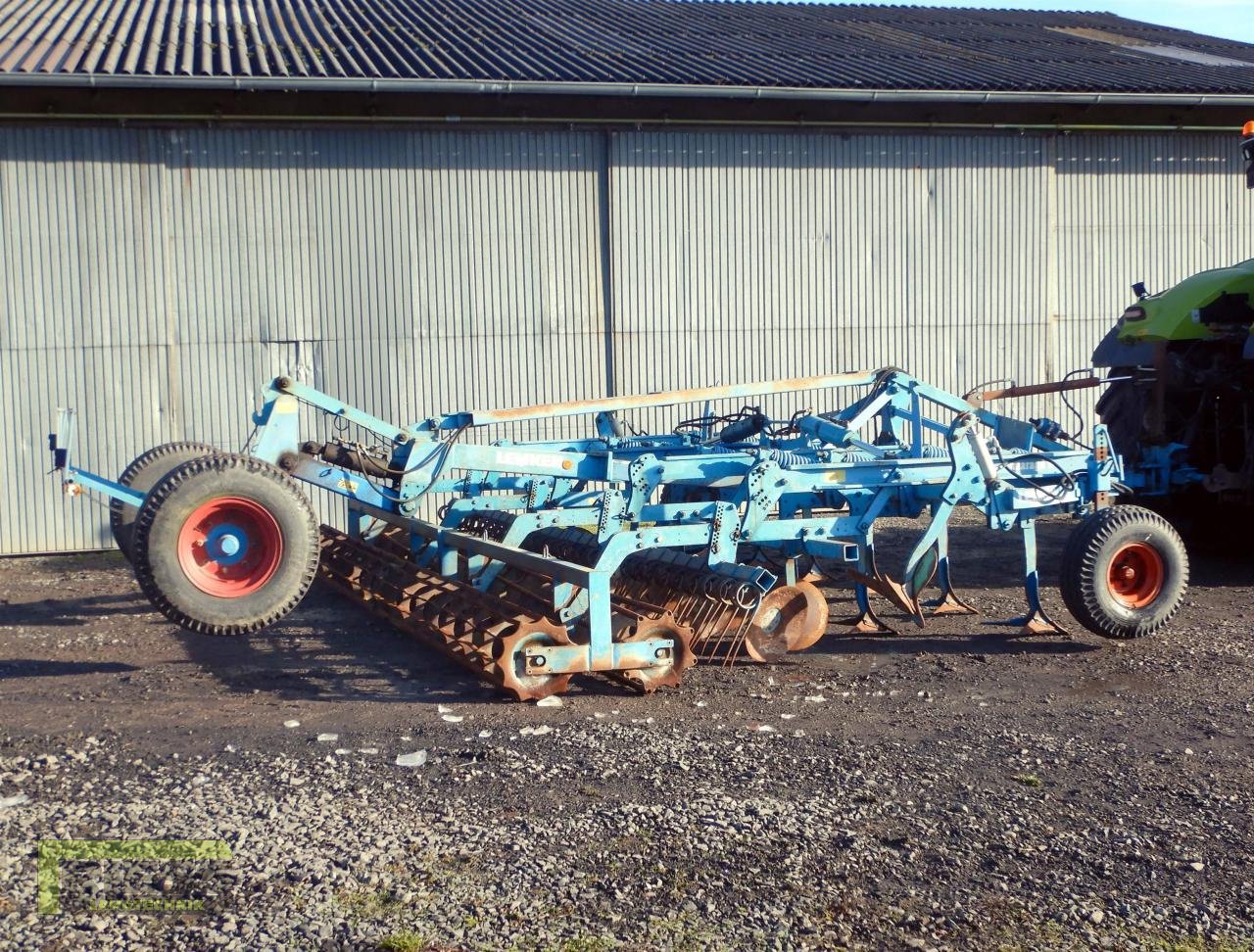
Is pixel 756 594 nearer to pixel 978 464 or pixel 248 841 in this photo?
pixel 978 464

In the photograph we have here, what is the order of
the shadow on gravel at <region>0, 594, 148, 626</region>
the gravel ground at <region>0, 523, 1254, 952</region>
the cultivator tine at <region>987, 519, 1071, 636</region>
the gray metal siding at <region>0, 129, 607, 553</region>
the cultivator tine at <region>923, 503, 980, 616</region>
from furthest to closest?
1. the gray metal siding at <region>0, 129, 607, 553</region>
2. the shadow on gravel at <region>0, 594, 148, 626</region>
3. the cultivator tine at <region>987, 519, 1071, 636</region>
4. the cultivator tine at <region>923, 503, 980, 616</region>
5. the gravel ground at <region>0, 523, 1254, 952</region>

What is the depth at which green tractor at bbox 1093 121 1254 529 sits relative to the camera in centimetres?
891

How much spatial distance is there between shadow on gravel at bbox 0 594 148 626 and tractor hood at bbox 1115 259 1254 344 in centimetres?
674

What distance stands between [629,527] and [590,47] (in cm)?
728

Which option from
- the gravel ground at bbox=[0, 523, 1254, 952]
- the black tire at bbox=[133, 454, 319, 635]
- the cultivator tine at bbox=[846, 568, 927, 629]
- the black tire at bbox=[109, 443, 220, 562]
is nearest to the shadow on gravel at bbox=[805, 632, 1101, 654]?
the gravel ground at bbox=[0, 523, 1254, 952]

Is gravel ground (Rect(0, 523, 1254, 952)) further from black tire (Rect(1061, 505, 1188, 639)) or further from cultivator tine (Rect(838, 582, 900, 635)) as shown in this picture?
cultivator tine (Rect(838, 582, 900, 635))

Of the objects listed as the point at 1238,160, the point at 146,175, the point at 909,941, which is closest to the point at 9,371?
the point at 146,175

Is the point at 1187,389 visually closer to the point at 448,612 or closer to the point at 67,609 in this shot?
the point at 448,612

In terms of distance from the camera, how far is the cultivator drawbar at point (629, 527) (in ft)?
18.5

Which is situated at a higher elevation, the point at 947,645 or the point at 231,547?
→ the point at 231,547

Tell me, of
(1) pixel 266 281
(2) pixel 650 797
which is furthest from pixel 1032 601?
(1) pixel 266 281

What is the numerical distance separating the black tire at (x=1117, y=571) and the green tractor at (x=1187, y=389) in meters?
1.98

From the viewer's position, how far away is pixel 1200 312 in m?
9.09

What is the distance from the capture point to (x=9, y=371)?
10453mm
